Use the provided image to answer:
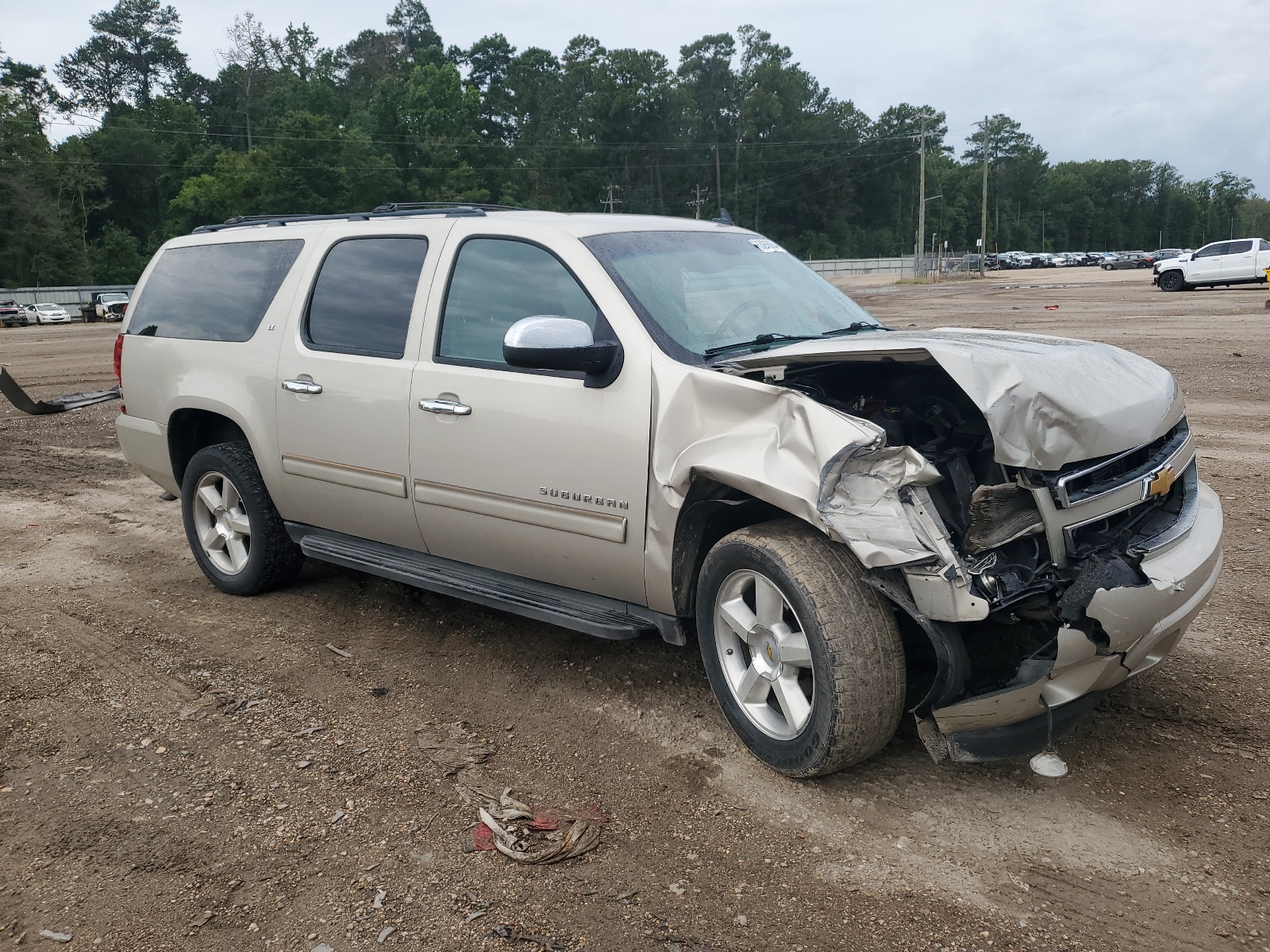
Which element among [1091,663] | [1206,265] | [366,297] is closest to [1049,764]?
[1091,663]

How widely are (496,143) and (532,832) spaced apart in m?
107

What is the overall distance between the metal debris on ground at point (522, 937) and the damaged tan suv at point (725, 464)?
3.34 ft

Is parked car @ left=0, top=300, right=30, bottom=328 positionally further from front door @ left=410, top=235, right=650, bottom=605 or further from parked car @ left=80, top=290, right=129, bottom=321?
front door @ left=410, top=235, right=650, bottom=605

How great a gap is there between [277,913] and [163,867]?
1.57 ft

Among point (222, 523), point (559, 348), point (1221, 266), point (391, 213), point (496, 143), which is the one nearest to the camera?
point (559, 348)

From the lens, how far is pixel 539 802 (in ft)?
11.0

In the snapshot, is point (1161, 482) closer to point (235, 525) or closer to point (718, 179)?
point (235, 525)

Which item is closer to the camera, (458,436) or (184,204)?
(458,436)

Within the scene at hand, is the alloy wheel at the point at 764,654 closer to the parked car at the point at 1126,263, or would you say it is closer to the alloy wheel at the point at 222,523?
the alloy wheel at the point at 222,523

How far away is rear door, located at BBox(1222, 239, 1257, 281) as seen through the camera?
31.1m

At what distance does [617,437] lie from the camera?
12.1ft

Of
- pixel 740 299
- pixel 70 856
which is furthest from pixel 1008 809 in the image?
pixel 70 856

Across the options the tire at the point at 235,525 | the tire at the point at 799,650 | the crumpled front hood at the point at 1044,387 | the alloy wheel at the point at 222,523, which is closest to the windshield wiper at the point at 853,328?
the crumpled front hood at the point at 1044,387

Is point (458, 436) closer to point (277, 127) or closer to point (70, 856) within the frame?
point (70, 856)
